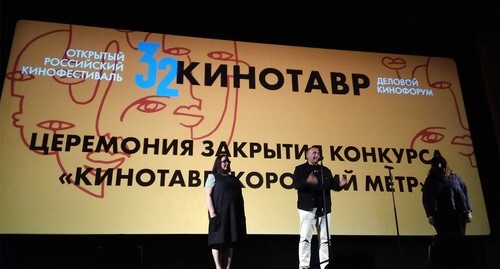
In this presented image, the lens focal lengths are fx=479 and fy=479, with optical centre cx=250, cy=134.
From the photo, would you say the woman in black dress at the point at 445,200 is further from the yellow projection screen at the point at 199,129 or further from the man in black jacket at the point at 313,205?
the man in black jacket at the point at 313,205

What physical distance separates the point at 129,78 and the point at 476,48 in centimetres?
362

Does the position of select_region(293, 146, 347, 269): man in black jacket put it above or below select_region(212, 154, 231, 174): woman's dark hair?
below

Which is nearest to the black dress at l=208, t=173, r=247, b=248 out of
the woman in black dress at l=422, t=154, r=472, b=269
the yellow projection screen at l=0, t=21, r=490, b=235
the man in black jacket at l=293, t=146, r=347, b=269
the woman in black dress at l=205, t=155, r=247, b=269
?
the woman in black dress at l=205, t=155, r=247, b=269

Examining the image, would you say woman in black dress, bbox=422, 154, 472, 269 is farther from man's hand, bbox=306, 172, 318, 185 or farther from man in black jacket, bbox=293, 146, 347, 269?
man's hand, bbox=306, 172, 318, 185

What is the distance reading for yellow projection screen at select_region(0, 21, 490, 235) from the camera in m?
3.95

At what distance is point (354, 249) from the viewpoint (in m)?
4.20

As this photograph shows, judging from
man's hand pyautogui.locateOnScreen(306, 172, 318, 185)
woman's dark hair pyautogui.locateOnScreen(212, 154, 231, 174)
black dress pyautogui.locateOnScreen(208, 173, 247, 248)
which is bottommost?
black dress pyautogui.locateOnScreen(208, 173, 247, 248)

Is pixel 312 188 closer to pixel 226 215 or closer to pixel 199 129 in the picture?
pixel 226 215

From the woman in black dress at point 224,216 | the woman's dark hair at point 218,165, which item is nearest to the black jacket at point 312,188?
the woman in black dress at point 224,216

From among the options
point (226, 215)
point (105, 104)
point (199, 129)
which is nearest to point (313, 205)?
point (226, 215)

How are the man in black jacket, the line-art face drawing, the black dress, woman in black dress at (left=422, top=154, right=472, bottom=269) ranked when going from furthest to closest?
Answer: 1. woman in black dress at (left=422, top=154, right=472, bottom=269)
2. the line-art face drawing
3. the man in black jacket
4. the black dress

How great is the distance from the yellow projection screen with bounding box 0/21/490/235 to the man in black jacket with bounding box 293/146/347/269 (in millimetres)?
146

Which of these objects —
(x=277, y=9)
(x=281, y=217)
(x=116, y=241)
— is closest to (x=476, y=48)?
(x=277, y=9)

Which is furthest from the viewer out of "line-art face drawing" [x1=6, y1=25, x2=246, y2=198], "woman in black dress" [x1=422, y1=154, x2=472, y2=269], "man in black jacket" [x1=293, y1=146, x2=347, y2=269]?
"woman in black dress" [x1=422, y1=154, x2=472, y2=269]
